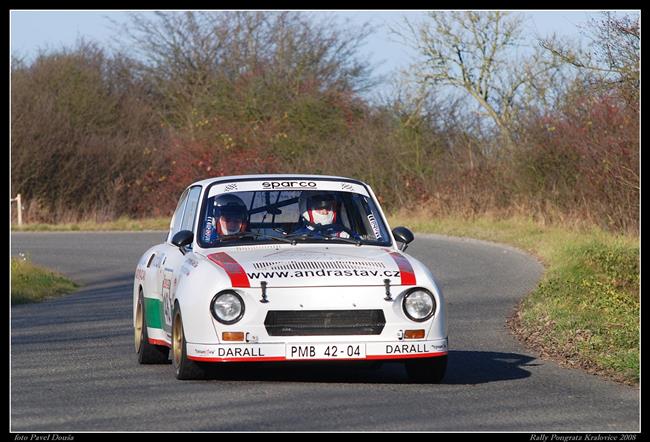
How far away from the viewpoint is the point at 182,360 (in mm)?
9555

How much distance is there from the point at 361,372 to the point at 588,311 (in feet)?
16.2

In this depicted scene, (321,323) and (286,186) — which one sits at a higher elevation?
(286,186)

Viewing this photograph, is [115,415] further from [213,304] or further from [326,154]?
[326,154]

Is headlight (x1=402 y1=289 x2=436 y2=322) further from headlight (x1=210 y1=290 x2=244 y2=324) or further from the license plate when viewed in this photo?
headlight (x1=210 y1=290 x2=244 y2=324)

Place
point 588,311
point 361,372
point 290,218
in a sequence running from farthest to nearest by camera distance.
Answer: point 588,311 → point 290,218 → point 361,372

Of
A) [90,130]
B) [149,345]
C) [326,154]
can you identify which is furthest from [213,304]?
[90,130]

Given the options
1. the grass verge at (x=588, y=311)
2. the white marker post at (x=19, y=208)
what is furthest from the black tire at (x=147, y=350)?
the white marker post at (x=19, y=208)

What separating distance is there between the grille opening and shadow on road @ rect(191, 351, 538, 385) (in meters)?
0.62

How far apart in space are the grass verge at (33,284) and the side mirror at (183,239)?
8.05 metres

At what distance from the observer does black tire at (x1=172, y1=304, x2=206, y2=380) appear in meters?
9.52

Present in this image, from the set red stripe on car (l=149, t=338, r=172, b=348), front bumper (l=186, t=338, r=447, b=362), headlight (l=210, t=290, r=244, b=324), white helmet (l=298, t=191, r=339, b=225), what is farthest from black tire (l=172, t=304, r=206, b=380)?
white helmet (l=298, t=191, r=339, b=225)

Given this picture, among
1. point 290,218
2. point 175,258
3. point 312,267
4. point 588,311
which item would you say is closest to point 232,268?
point 312,267

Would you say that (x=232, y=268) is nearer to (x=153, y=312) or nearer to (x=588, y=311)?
(x=153, y=312)

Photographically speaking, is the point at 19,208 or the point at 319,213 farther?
the point at 19,208
